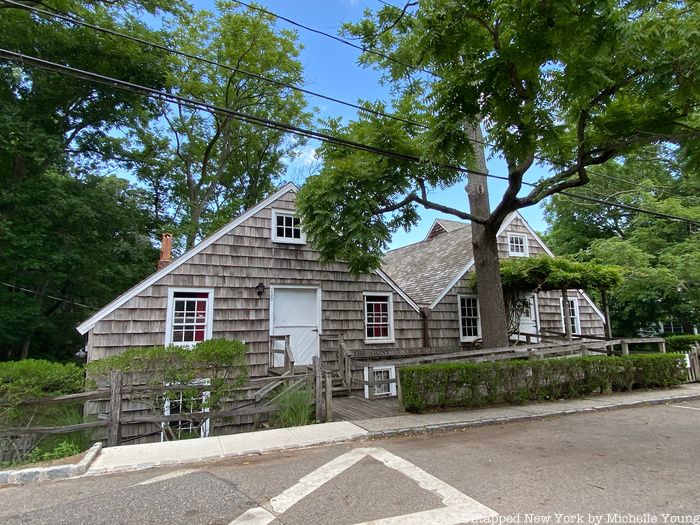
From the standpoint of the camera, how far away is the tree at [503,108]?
188 inches

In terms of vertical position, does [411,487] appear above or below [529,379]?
below

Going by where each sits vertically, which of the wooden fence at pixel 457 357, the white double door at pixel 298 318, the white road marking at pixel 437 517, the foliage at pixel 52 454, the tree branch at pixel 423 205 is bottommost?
the foliage at pixel 52 454

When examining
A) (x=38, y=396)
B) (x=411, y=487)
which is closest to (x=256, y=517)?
(x=411, y=487)

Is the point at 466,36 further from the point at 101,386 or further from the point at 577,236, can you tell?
the point at 577,236

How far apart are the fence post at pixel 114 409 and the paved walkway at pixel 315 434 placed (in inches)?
17.7

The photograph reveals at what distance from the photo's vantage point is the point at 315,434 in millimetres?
6316

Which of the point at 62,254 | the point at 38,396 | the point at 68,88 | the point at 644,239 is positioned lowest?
the point at 38,396

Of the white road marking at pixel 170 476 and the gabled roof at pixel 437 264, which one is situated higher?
the gabled roof at pixel 437 264

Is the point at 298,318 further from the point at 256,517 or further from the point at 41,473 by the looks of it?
the point at 256,517

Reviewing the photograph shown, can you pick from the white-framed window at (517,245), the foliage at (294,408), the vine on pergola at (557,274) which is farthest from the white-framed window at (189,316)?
the white-framed window at (517,245)

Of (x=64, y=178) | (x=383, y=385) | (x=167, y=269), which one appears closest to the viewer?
(x=167, y=269)

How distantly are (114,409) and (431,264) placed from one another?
12.9m

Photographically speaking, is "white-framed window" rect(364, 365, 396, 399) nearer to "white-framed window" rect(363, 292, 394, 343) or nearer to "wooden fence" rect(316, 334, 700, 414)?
"wooden fence" rect(316, 334, 700, 414)

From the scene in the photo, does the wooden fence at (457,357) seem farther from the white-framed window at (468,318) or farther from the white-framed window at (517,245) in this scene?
the white-framed window at (517,245)
